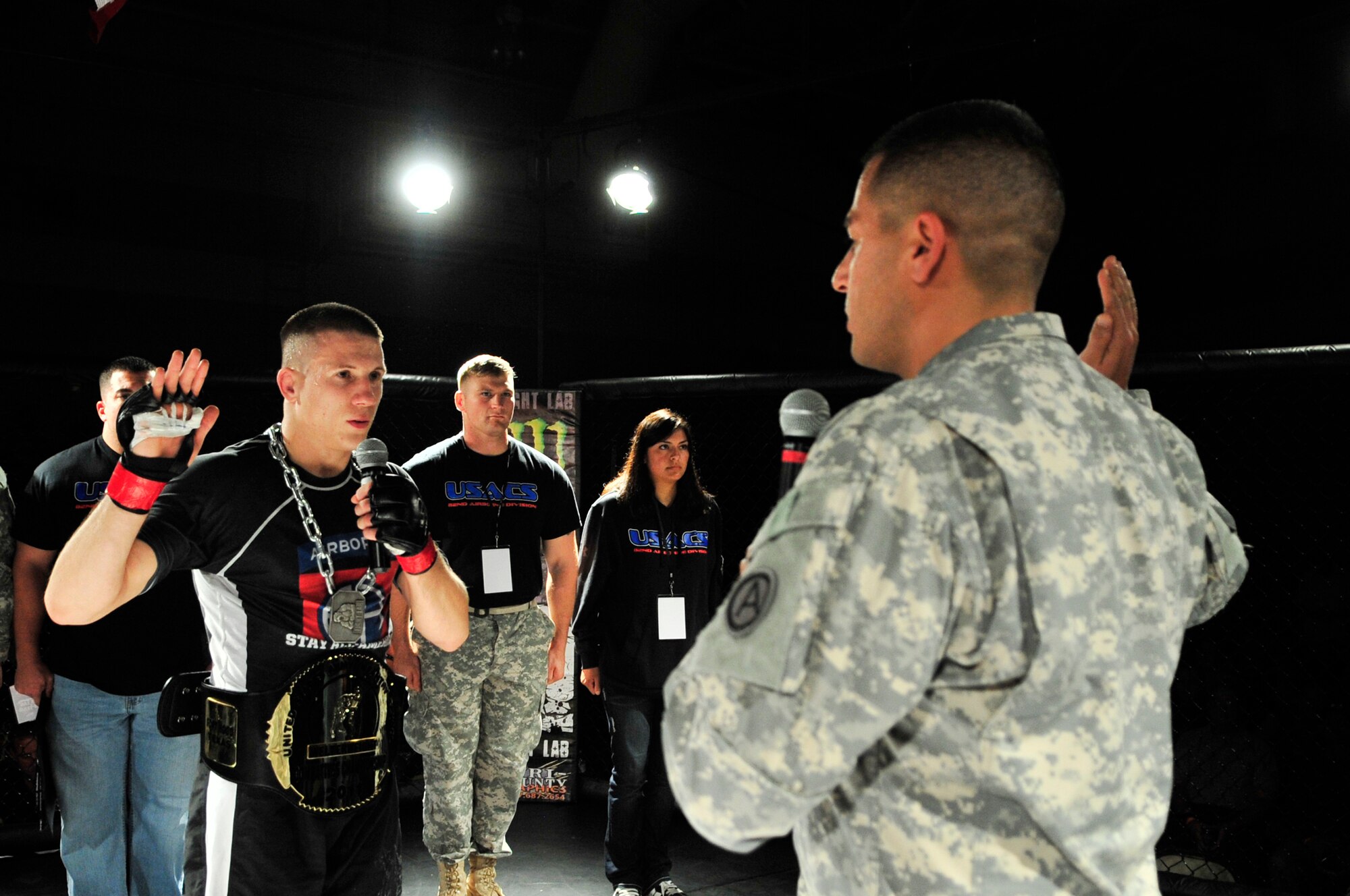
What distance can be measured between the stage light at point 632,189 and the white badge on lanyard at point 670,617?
2.63m

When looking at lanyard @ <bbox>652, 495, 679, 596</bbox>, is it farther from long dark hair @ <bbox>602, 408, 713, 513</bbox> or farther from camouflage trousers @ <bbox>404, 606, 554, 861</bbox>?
camouflage trousers @ <bbox>404, 606, 554, 861</bbox>

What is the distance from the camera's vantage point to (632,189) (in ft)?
18.6

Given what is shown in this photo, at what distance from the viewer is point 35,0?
20.5ft

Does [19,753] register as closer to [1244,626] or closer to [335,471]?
[335,471]

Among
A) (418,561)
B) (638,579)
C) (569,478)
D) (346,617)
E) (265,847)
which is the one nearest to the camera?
(265,847)

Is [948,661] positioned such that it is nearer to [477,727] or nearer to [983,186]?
[983,186]

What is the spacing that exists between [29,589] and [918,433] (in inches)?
129

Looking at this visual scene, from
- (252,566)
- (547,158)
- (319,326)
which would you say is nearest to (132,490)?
(252,566)

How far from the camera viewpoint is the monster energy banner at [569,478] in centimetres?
478

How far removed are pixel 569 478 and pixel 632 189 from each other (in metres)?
1.85

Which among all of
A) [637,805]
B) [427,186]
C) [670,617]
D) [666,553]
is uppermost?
[427,186]

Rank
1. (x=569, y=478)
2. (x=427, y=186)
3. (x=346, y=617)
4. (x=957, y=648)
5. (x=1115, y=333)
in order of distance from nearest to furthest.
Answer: (x=957, y=648), (x=1115, y=333), (x=346, y=617), (x=569, y=478), (x=427, y=186)

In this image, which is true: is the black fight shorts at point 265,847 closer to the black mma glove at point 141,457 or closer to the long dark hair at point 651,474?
the black mma glove at point 141,457

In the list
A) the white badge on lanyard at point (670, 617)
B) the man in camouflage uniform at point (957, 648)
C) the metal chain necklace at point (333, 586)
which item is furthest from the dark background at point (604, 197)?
the man in camouflage uniform at point (957, 648)
